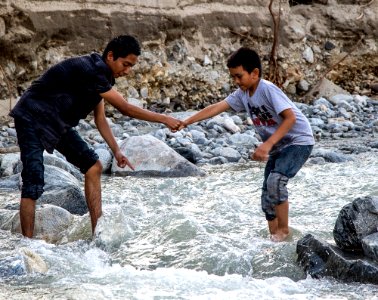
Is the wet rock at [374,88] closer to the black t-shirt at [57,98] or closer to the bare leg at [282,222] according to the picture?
the bare leg at [282,222]

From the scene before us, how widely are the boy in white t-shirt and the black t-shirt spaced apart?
2.63ft

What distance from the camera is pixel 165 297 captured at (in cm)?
452

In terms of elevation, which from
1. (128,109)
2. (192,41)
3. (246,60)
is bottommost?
(128,109)

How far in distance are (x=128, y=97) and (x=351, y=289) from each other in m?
7.88

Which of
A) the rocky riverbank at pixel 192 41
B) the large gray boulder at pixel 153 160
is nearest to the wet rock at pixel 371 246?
the large gray boulder at pixel 153 160

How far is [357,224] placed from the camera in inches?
198

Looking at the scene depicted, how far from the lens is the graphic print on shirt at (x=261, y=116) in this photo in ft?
18.3

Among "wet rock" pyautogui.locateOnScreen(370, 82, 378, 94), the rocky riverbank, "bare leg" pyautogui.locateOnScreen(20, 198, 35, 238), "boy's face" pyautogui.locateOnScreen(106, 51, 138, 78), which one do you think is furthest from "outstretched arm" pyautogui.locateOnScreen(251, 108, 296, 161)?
"wet rock" pyautogui.locateOnScreen(370, 82, 378, 94)

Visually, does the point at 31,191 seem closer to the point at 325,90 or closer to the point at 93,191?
the point at 93,191

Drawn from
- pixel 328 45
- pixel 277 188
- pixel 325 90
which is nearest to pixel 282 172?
pixel 277 188

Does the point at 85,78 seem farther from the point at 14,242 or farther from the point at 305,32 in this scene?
the point at 305,32

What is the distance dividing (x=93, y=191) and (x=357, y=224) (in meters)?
1.91

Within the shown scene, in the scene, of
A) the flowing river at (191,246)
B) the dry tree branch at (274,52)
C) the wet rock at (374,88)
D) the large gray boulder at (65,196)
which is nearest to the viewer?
the flowing river at (191,246)

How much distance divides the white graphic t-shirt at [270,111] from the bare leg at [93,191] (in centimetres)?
107
